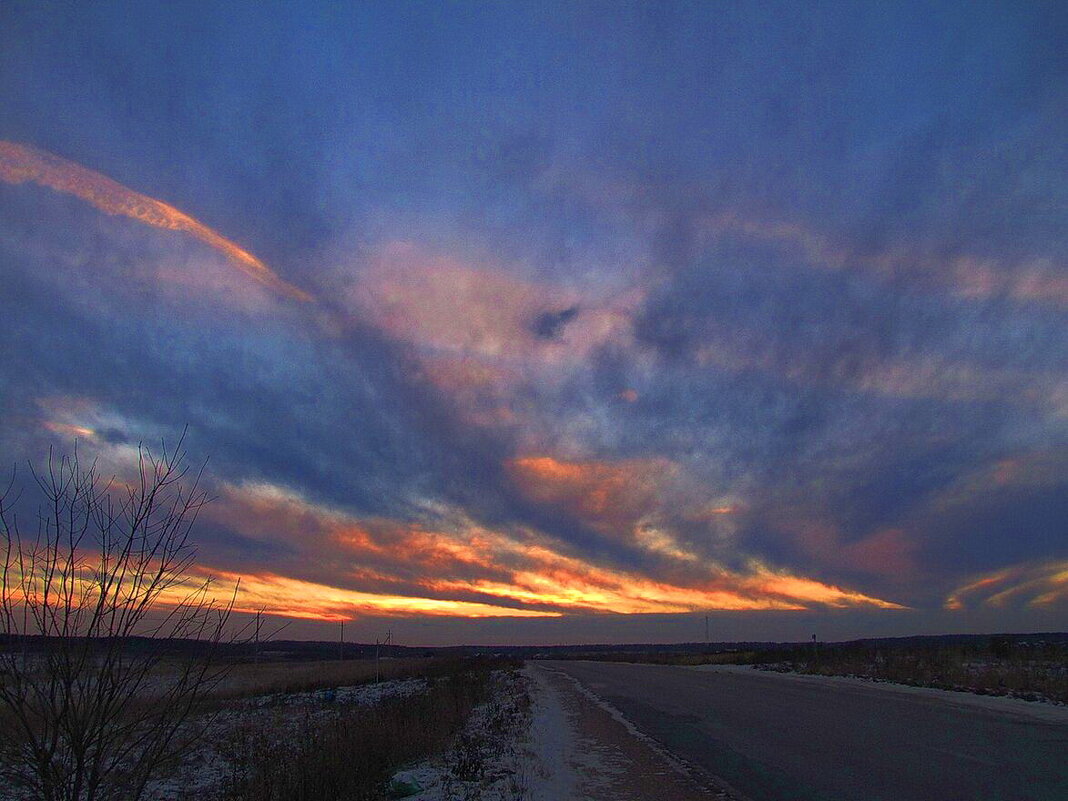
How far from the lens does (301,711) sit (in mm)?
31000

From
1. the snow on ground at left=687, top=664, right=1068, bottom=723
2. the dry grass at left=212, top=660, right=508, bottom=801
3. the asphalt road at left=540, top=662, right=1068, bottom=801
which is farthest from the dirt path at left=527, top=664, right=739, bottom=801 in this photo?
the snow on ground at left=687, top=664, right=1068, bottom=723

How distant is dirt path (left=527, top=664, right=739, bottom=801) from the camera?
9781 millimetres

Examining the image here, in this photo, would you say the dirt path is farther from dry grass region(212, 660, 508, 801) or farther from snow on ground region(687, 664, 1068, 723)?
snow on ground region(687, 664, 1068, 723)

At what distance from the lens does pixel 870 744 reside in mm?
12758

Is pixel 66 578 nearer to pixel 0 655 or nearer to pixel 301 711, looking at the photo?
pixel 0 655

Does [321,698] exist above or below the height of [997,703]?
below

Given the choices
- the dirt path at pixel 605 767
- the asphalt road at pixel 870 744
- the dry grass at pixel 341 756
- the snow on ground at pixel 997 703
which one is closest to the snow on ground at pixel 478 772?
the dirt path at pixel 605 767

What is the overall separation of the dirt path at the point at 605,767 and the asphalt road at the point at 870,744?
501 mm

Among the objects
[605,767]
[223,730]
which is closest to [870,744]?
[605,767]

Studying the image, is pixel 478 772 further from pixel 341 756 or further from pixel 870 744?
pixel 870 744

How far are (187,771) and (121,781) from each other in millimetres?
13281

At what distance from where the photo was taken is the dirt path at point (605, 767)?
978cm

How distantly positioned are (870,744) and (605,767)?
482 centimetres

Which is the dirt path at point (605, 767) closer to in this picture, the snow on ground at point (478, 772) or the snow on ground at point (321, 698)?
the snow on ground at point (478, 772)
